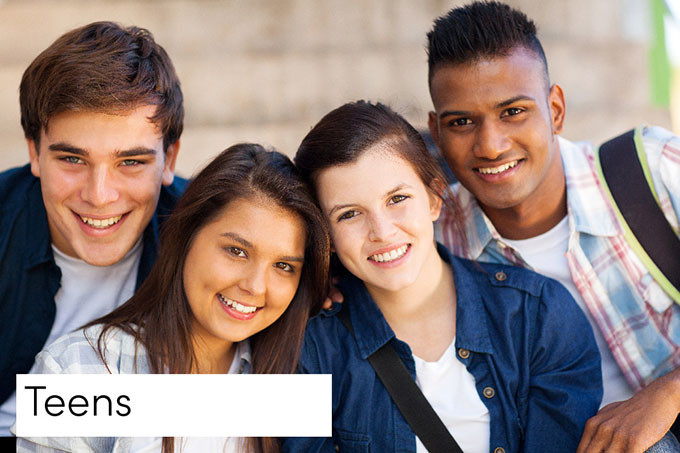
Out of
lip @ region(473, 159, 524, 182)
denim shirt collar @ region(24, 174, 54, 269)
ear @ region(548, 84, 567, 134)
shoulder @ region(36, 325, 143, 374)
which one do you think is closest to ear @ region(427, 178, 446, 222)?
lip @ region(473, 159, 524, 182)

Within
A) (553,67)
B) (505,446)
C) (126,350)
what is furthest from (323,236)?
(553,67)

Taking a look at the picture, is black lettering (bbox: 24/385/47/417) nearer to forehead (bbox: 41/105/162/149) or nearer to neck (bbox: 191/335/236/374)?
neck (bbox: 191/335/236/374)

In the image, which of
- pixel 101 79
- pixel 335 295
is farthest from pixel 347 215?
pixel 101 79

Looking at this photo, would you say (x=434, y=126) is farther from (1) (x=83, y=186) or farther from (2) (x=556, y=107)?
(1) (x=83, y=186)

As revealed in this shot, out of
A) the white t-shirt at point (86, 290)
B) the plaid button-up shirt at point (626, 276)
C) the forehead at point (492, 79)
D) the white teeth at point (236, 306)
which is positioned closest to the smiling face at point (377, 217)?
the white teeth at point (236, 306)

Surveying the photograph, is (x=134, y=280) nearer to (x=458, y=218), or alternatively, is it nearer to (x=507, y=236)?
(x=458, y=218)

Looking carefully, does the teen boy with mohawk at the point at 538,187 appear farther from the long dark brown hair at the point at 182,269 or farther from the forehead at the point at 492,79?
the long dark brown hair at the point at 182,269

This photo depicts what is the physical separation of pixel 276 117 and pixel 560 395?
281 cm

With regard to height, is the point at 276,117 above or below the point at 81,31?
above

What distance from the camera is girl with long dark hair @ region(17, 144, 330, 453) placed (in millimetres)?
2227

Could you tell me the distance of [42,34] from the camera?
4430mm

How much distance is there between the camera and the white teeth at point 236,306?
7.42 ft

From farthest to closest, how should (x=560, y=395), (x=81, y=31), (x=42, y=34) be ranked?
1. (x=42, y=34)
2. (x=81, y=31)
3. (x=560, y=395)

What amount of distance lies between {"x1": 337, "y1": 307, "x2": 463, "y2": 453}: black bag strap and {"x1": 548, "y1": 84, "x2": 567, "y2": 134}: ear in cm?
118
